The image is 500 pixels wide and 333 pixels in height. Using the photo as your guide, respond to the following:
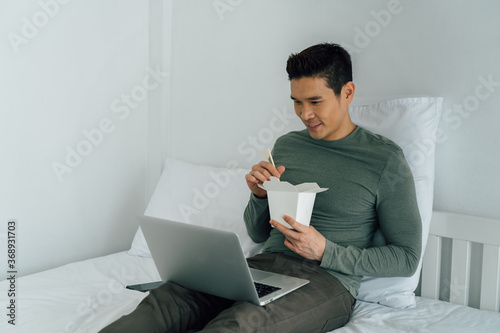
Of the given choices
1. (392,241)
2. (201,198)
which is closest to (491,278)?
(392,241)

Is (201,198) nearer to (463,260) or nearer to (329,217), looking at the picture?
(329,217)

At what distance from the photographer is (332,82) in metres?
1.36

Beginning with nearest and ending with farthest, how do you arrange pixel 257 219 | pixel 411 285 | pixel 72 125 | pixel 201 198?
1. pixel 411 285
2. pixel 257 219
3. pixel 201 198
4. pixel 72 125

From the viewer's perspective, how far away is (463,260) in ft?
4.75

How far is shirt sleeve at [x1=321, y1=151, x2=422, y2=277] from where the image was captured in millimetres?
1254

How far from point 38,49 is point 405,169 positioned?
57.4 inches

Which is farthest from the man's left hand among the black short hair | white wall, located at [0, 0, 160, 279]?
white wall, located at [0, 0, 160, 279]

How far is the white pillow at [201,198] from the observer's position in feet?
5.85

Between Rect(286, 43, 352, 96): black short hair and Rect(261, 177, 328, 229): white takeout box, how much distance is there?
0.34m

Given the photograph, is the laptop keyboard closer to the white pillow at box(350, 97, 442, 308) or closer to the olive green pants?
the olive green pants

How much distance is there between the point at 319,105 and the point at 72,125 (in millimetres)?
1145

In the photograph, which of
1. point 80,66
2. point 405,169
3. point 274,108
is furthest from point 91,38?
point 405,169

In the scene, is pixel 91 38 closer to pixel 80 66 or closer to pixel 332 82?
pixel 80 66

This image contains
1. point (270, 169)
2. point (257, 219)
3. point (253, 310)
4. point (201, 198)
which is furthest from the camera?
point (201, 198)
